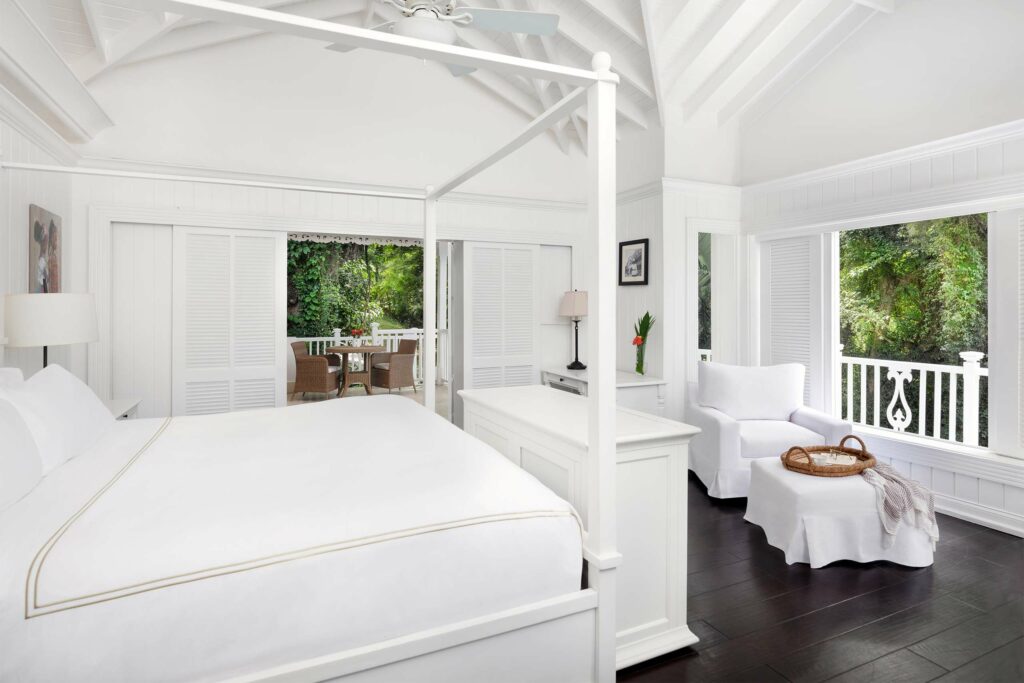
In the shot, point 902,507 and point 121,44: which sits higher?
point 121,44

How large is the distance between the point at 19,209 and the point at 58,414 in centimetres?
175

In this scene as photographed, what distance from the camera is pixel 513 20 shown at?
2.50 m

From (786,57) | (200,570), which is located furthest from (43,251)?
(786,57)

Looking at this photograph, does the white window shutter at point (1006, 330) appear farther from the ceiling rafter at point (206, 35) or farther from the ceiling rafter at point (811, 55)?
the ceiling rafter at point (206, 35)

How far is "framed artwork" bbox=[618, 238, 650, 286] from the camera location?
5.13m

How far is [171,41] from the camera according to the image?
4266 millimetres

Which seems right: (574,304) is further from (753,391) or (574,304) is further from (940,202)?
(940,202)

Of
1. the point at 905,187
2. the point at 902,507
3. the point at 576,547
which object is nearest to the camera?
the point at 576,547

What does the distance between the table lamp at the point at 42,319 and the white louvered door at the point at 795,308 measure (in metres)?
4.93

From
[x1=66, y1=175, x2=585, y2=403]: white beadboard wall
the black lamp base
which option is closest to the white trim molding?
the black lamp base

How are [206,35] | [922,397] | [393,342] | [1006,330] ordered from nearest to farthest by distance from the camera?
[1006,330]
[206,35]
[922,397]
[393,342]

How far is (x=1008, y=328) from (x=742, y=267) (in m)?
2.08

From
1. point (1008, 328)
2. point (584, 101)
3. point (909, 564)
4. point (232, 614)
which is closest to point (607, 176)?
point (584, 101)

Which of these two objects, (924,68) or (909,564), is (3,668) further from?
(924,68)
